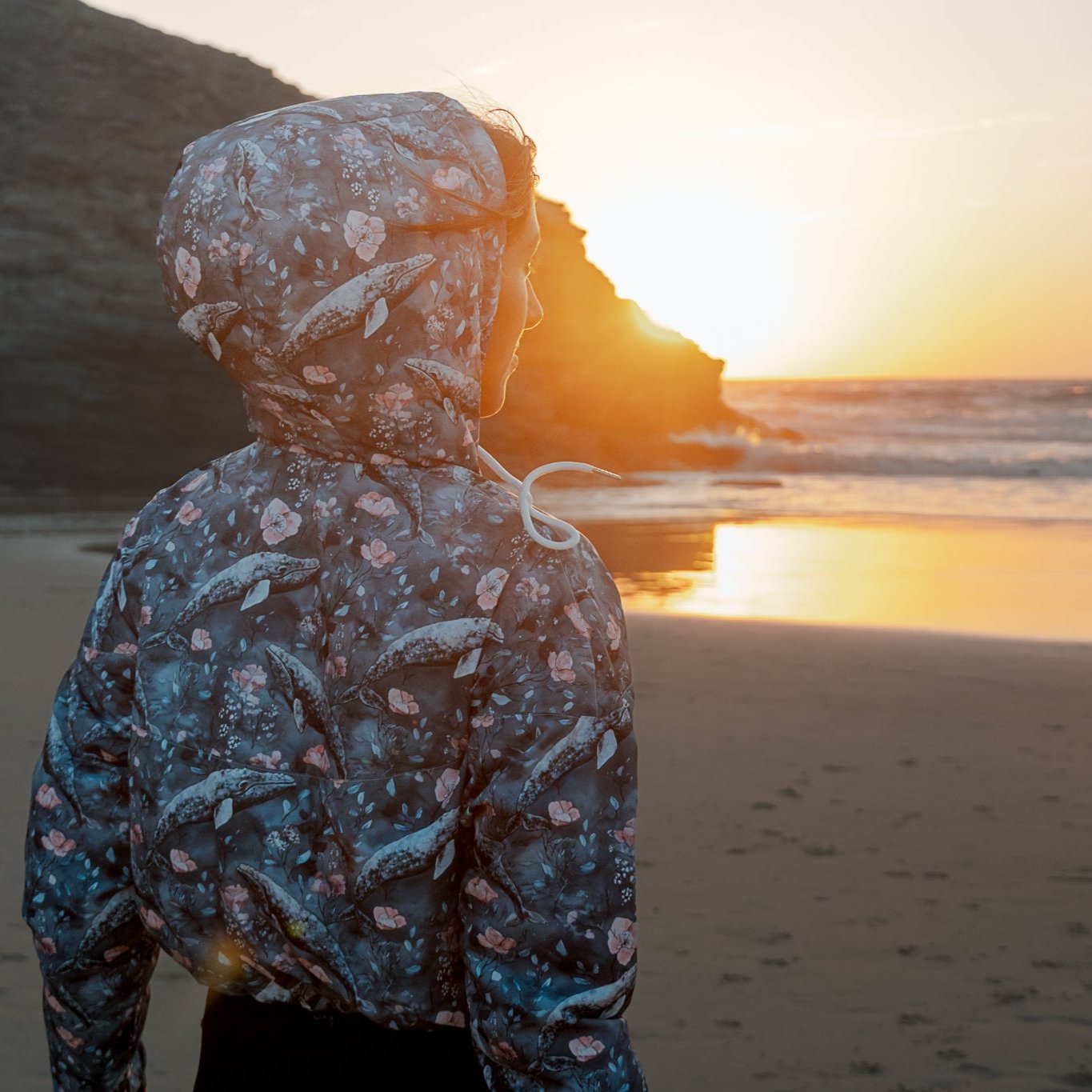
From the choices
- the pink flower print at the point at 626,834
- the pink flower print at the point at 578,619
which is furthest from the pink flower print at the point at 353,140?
the pink flower print at the point at 626,834

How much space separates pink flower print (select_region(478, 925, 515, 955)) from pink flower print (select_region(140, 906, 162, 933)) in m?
0.37

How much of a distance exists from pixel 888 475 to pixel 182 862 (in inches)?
935

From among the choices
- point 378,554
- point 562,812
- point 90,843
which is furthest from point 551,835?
point 90,843

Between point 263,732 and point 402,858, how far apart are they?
19 centimetres

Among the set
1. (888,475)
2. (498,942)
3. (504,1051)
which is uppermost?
(498,942)

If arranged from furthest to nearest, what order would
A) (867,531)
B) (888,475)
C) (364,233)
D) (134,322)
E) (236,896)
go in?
(888,475) < (134,322) < (867,531) < (236,896) < (364,233)

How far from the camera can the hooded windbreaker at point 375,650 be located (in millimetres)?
1098

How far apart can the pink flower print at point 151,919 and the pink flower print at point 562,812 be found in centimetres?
46

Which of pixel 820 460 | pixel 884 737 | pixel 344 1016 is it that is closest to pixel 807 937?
pixel 884 737

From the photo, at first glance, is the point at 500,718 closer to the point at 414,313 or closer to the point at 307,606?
the point at 307,606

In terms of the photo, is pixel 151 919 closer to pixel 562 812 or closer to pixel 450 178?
pixel 562 812

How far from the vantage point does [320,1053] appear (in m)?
1.26

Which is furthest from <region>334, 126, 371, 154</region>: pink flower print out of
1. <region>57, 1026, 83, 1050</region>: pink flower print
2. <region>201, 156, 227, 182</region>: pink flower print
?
<region>57, 1026, 83, 1050</region>: pink flower print

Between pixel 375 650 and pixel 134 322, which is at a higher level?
pixel 134 322
